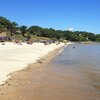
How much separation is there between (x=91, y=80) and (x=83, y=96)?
4.70 meters

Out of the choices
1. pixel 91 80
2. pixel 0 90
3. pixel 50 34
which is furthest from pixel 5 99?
pixel 50 34

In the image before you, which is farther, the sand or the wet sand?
the sand

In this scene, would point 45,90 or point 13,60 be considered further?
point 13,60

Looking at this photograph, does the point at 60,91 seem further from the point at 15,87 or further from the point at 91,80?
the point at 91,80

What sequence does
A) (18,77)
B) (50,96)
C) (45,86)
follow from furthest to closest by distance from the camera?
(18,77) → (45,86) → (50,96)

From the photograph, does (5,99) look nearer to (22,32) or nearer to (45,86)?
(45,86)

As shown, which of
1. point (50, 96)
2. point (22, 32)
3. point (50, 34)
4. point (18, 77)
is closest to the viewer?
point (50, 96)

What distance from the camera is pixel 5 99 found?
1095 centimetres

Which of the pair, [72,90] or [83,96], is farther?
[72,90]

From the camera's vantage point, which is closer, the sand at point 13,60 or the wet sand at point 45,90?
the wet sand at point 45,90

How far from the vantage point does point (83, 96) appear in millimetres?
12086

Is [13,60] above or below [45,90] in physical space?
below

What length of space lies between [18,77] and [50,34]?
167369mm

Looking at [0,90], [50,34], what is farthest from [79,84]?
[50,34]
